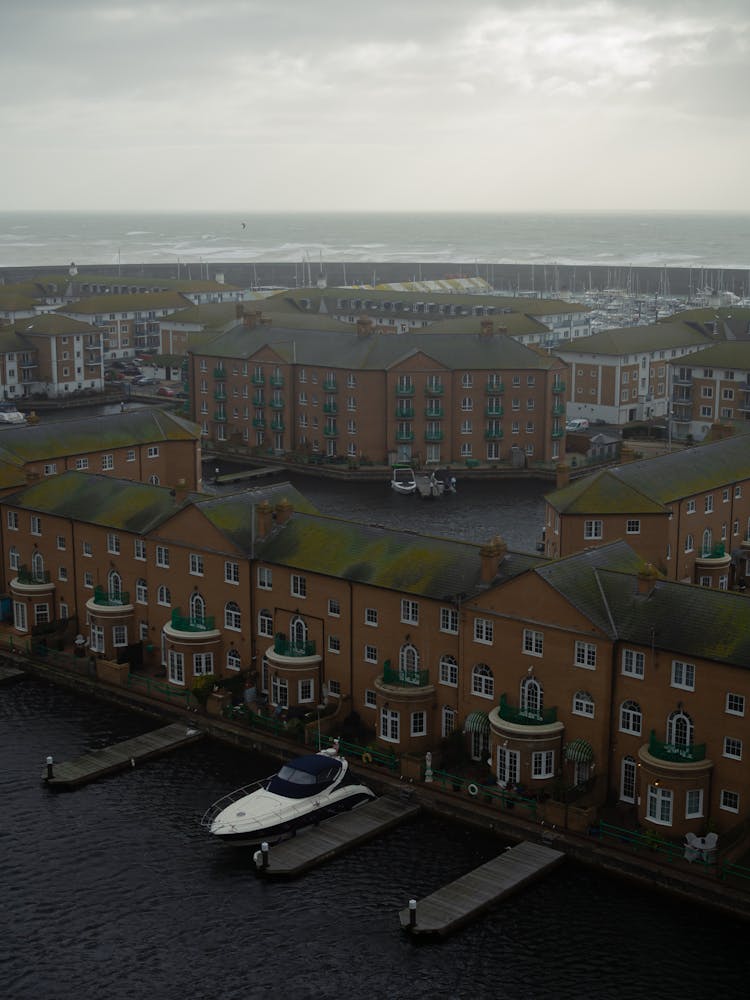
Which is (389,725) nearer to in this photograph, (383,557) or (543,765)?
(383,557)

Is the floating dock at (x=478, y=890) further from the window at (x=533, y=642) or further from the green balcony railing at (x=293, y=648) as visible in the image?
the green balcony railing at (x=293, y=648)

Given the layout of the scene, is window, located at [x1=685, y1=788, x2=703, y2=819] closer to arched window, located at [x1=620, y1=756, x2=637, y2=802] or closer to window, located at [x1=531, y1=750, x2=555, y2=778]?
arched window, located at [x1=620, y1=756, x2=637, y2=802]

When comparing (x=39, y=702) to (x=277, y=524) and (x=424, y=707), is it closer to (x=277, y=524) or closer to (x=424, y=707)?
(x=277, y=524)

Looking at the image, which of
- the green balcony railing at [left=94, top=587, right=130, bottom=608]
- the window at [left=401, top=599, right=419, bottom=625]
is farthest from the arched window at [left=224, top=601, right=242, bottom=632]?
the window at [left=401, top=599, right=419, bottom=625]

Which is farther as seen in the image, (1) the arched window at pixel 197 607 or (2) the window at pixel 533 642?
(1) the arched window at pixel 197 607

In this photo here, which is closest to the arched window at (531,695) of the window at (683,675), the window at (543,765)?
the window at (543,765)
